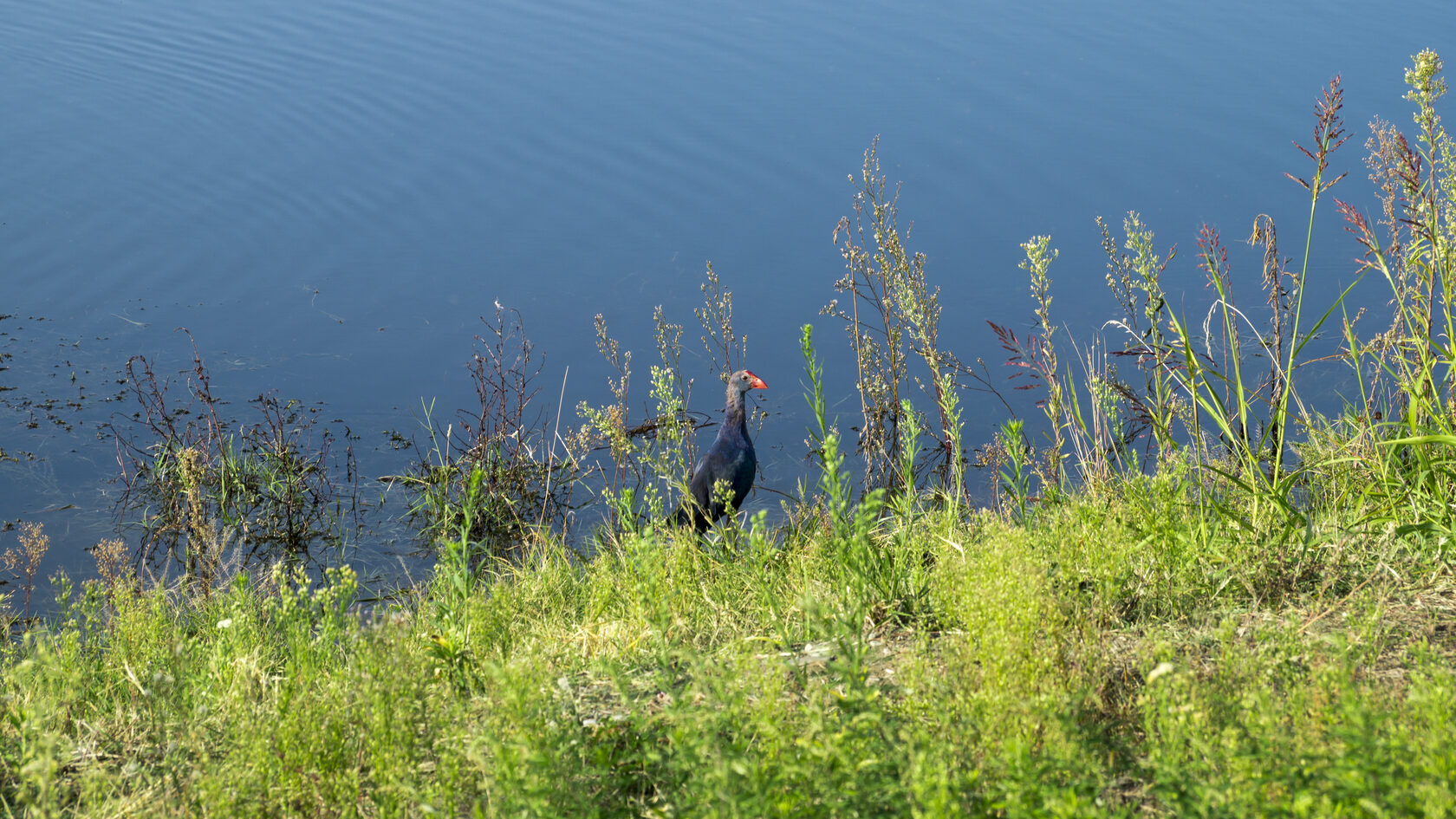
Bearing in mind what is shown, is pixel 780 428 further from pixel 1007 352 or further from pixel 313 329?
pixel 313 329

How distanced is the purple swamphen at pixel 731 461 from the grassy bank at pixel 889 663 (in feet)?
2.32

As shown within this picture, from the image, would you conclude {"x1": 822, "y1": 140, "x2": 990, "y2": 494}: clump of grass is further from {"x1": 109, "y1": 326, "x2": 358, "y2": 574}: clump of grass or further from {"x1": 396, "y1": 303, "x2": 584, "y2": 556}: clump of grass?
{"x1": 109, "y1": 326, "x2": 358, "y2": 574}: clump of grass

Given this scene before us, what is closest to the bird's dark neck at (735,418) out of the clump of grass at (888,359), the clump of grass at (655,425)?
the clump of grass at (655,425)

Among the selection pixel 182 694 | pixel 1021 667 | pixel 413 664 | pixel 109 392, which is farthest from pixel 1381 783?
pixel 109 392

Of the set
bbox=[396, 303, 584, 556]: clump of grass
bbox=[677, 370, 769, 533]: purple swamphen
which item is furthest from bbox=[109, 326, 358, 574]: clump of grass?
bbox=[677, 370, 769, 533]: purple swamphen

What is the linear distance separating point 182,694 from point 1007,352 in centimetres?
519

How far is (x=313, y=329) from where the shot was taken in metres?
7.26

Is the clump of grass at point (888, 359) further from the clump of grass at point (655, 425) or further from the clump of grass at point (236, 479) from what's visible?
the clump of grass at point (236, 479)

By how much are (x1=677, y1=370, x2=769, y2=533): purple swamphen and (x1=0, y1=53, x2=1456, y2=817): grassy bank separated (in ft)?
2.32

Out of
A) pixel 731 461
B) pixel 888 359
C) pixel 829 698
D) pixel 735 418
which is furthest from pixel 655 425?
pixel 829 698

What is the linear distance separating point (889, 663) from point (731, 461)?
8.96 ft

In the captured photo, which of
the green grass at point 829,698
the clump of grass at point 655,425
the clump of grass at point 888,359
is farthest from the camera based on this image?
the clump of grass at point 888,359

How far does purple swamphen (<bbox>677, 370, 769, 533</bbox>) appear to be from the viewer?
17.8 feet

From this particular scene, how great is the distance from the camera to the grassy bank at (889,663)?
1.86m
